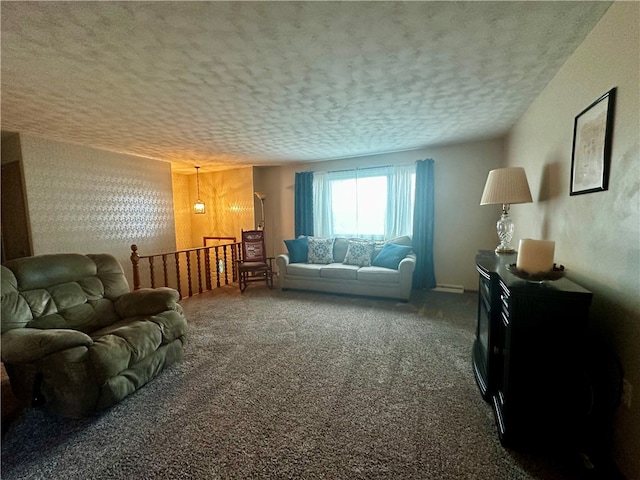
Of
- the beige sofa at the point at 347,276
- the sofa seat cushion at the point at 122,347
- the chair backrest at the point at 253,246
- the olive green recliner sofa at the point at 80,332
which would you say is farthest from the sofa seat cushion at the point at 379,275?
the sofa seat cushion at the point at 122,347

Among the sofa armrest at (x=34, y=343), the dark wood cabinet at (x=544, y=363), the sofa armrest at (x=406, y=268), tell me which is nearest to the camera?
Result: the dark wood cabinet at (x=544, y=363)

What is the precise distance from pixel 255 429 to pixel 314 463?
42 cm

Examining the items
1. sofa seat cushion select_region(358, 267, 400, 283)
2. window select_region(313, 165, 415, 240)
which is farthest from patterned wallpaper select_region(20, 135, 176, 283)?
sofa seat cushion select_region(358, 267, 400, 283)

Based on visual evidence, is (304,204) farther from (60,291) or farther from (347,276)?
(60,291)

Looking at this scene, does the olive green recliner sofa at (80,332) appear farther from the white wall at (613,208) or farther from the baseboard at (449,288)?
the baseboard at (449,288)

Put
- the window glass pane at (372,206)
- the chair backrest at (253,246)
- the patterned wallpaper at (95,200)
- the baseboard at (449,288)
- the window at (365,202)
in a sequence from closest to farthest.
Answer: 1. the patterned wallpaper at (95,200)
2. the baseboard at (449,288)
3. the window at (365,202)
4. the window glass pane at (372,206)
5. the chair backrest at (253,246)

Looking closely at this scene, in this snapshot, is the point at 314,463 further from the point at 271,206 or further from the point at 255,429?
the point at 271,206

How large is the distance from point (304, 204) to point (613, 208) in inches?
170

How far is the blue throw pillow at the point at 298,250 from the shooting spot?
184 inches

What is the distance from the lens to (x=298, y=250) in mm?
4711

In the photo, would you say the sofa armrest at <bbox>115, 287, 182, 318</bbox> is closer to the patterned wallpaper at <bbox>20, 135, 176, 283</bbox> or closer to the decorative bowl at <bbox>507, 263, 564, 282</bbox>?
the patterned wallpaper at <bbox>20, 135, 176, 283</bbox>

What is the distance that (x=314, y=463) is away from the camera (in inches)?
53.5

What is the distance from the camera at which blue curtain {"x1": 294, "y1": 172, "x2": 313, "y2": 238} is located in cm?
520

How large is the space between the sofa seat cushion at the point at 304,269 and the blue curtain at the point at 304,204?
98 cm
